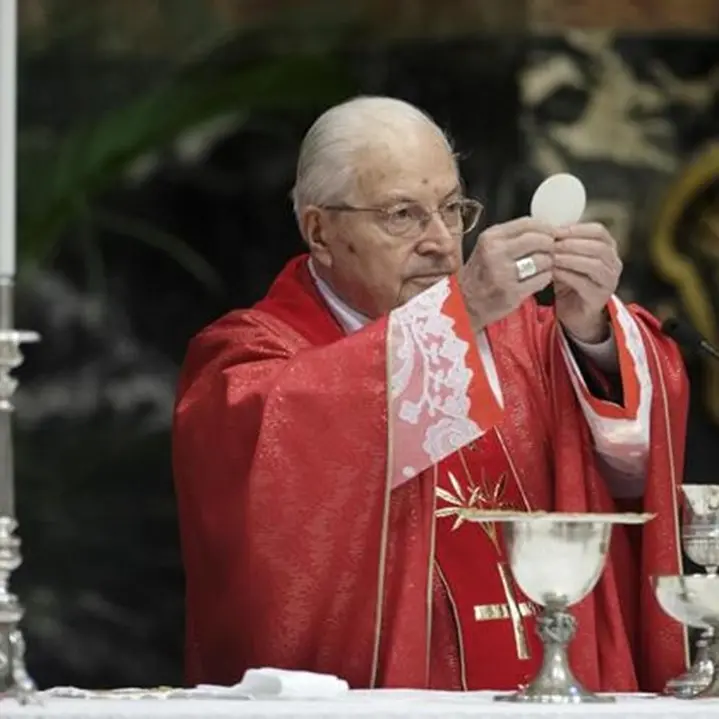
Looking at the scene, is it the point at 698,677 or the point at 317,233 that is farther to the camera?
the point at 317,233

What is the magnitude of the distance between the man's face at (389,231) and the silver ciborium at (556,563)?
0.92m

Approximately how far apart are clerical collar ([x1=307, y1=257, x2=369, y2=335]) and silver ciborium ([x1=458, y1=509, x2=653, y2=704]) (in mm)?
1020

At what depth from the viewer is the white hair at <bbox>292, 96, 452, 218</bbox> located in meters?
5.02

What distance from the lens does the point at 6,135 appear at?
367 centimetres

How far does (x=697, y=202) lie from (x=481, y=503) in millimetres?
2622

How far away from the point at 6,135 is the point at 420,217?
1.36m

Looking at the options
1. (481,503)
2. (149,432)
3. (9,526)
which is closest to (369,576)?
(481,503)

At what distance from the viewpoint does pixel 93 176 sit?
7.41 metres

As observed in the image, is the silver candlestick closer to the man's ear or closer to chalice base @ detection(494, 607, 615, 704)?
chalice base @ detection(494, 607, 615, 704)

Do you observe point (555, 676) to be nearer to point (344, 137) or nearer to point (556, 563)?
point (556, 563)

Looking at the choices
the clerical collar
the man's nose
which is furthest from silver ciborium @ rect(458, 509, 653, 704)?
the clerical collar

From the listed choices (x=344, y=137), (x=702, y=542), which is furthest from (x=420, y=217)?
(x=702, y=542)

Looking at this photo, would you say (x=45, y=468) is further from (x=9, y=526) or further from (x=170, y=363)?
(x=9, y=526)

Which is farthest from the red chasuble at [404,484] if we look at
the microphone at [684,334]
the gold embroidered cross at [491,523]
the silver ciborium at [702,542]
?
the silver ciborium at [702,542]
